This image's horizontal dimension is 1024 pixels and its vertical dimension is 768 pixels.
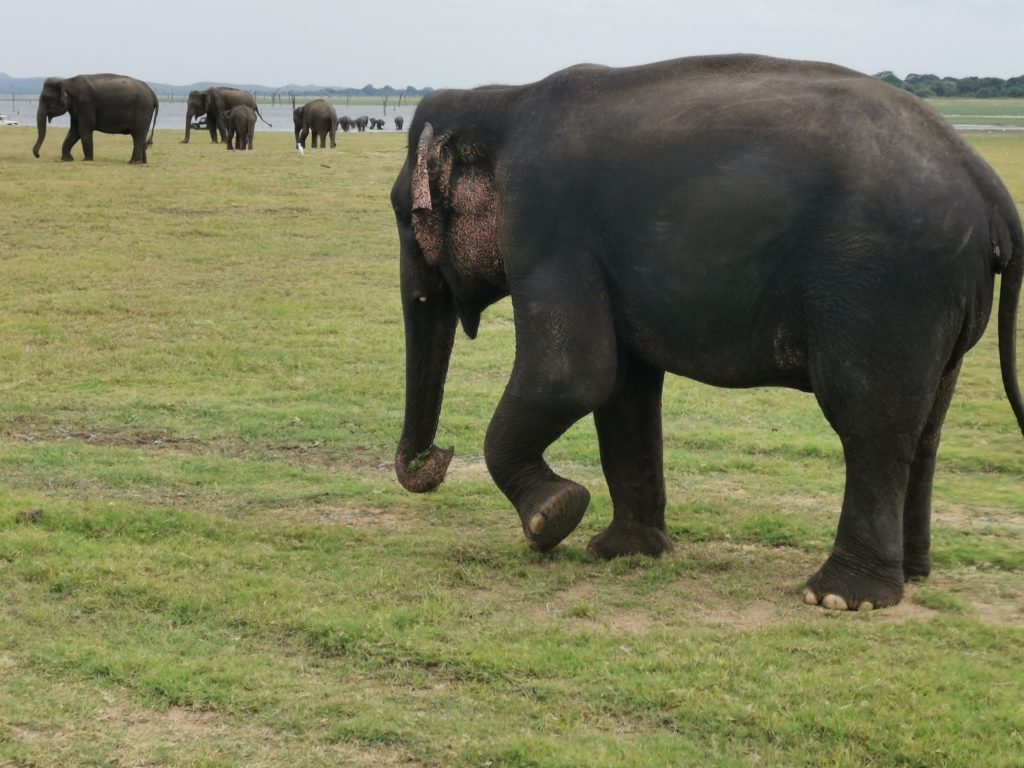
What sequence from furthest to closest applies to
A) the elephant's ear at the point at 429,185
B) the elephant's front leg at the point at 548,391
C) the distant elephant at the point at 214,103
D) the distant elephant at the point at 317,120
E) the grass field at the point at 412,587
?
1. the distant elephant at the point at 214,103
2. the distant elephant at the point at 317,120
3. the elephant's ear at the point at 429,185
4. the elephant's front leg at the point at 548,391
5. the grass field at the point at 412,587

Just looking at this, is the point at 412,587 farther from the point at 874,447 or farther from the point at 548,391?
the point at 874,447

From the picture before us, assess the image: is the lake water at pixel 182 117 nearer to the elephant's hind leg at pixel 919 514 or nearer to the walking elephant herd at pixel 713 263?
the walking elephant herd at pixel 713 263

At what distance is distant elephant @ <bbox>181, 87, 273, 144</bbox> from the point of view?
4162 centimetres

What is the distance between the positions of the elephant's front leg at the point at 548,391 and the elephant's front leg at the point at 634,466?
480mm

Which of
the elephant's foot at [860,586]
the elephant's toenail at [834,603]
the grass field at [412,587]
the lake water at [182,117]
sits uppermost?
the elephant's foot at [860,586]

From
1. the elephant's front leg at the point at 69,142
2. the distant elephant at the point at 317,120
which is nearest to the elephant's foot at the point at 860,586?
the elephant's front leg at the point at 69,142

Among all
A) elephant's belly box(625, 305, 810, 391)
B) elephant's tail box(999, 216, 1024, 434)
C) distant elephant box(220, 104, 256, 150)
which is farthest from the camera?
distant elephant box(220, 104, 256, 150)

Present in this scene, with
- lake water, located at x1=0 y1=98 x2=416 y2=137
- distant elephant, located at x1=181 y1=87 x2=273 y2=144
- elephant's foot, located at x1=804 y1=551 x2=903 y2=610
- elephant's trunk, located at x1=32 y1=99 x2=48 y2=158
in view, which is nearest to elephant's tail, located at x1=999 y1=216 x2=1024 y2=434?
elephant's foot, located at x1=804 y1=551 x2=903 y2=610

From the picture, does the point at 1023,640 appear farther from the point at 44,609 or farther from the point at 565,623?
the point at 44,609

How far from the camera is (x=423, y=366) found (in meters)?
7.43

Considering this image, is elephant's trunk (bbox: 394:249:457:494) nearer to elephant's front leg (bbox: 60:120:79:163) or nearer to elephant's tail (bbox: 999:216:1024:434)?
elephant's tail (bbox: 999:216:1024:434)

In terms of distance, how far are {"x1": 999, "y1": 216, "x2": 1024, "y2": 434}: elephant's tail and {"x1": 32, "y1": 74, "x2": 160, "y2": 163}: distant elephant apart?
85.8 feet

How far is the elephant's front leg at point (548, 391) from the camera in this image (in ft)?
21.4

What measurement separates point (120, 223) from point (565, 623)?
14.6 m
